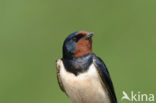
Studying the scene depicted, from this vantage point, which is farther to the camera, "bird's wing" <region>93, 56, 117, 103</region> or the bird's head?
"bird's wing" <region>93, 56, 117, 103</region>

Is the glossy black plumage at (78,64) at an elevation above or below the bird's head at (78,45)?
below

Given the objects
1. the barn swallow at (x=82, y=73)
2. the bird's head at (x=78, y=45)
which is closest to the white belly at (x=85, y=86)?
the barn swallow at (x=82, y=73)

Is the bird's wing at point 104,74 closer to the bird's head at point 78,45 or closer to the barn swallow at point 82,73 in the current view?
the barn swallow at point 82,73

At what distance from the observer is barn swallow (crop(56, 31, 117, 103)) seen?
4203 mm

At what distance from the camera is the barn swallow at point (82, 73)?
420cm

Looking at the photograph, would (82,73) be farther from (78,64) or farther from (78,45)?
(78,45)

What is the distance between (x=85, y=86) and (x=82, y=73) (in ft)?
0.31

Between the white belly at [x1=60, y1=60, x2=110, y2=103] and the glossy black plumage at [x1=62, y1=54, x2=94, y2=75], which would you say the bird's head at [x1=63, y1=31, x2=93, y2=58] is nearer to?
the glossy black plumage at [x1=62, y1=54, x2=94, y2=75]

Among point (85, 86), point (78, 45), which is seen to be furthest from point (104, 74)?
point (78, 45)

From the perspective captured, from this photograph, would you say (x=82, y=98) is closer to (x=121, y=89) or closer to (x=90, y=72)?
(x=90, y=72)

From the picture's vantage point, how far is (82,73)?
14.0 ft

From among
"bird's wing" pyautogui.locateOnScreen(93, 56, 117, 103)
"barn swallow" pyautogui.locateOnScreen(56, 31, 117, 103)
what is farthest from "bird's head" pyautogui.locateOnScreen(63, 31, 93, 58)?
"bird's wing" pyautogui.locateOnScreen(93, 56, 117, 103)

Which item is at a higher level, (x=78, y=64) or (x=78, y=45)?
(x=78, y=45)

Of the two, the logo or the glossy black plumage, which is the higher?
the glossy black plumage
